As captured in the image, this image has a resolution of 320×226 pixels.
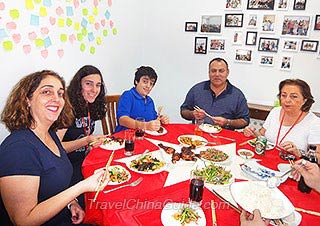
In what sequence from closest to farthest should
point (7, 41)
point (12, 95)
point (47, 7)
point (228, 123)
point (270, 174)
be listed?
point (12, 95)
point (270, 174)
point (7, 41)
point (47, 7)
point (228, 123)

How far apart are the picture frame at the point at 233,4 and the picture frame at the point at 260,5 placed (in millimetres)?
110

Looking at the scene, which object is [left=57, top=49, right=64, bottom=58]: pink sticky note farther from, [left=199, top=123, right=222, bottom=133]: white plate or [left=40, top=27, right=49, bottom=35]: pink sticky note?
[left=199, top=123, right=222, bottom=133]: white plate

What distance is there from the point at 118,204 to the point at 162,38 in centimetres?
313

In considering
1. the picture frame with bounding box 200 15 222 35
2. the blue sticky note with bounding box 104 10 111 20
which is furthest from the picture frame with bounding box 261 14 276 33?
the blue sticky note with bounding box 104 10 111 20

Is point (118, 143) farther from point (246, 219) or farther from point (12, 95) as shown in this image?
point (246, 219)

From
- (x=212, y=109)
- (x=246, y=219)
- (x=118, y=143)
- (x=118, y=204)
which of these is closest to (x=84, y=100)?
(x=118, y=143)

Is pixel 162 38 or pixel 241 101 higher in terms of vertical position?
pixel 162 38

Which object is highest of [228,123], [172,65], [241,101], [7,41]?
[7,41]

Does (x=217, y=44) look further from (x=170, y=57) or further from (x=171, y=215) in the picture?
(x=171, y=215)

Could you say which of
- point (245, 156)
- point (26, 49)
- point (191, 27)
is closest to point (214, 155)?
point (245, 156)

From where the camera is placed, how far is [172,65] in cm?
395

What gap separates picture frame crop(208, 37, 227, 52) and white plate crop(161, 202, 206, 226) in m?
2.77

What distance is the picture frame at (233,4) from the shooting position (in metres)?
3.34

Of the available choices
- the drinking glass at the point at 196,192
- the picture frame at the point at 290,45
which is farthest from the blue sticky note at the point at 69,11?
the picture frame at the point at 290,45
